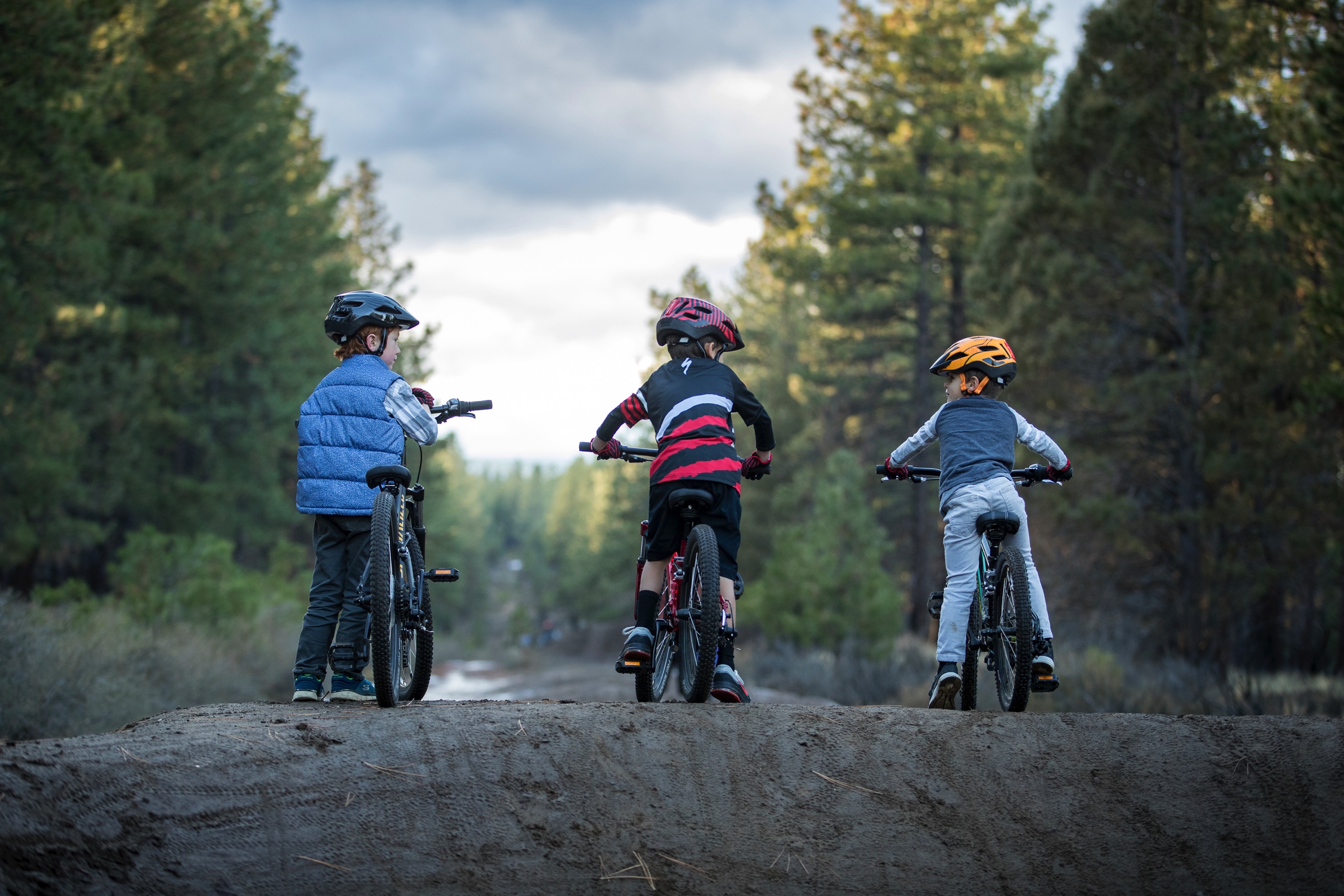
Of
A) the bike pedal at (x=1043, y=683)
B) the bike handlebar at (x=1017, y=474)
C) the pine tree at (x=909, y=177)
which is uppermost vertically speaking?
the pine tree at (x=909, y=177)

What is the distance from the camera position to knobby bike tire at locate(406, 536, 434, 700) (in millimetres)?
5566

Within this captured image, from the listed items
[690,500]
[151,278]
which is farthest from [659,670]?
[151,278]

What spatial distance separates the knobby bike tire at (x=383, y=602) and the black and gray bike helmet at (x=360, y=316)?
3.58 ft

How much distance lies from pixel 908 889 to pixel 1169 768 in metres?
1.46

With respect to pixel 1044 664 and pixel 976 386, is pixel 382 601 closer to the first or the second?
pixel 1044 664

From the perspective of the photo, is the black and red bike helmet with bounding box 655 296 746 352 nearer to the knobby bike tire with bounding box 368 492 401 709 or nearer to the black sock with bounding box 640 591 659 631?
the black sock with bounding box 640 591 659 631

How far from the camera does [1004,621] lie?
5.75m

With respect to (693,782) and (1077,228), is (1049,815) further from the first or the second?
(1077,228)

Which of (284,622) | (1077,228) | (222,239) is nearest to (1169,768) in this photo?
(1077,228)

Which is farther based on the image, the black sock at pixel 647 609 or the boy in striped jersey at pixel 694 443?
the black sock at pixel 647 609

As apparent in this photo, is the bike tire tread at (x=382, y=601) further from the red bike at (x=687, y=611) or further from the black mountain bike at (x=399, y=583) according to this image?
the red bike at (x=687, y=611)

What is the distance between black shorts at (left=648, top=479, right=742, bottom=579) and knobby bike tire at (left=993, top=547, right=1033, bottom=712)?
143 centimetres

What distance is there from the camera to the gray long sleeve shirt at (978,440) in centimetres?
600

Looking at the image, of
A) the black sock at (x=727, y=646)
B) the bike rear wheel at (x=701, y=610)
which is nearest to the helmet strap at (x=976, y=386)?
the bike rear wheel at (x=701, y=610)
